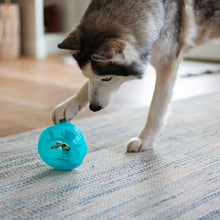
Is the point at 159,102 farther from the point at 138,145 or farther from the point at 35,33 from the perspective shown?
the point at 35,33

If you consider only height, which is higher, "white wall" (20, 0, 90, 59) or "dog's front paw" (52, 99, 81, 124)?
"dog's front paw" (52, 99, 81, 124)

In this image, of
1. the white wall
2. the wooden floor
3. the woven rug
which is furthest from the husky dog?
the white wall

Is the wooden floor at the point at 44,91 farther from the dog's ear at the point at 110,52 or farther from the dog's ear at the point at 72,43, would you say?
the dog's ear at the point at 110,52

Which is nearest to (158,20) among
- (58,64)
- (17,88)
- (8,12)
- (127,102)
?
(127,102)

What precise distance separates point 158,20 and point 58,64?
2.79 m

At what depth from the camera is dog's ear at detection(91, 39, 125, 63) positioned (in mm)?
1231

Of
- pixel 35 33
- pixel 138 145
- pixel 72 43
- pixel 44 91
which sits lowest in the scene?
pixel 35 33

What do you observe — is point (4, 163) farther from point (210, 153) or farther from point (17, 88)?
point (17, 88)

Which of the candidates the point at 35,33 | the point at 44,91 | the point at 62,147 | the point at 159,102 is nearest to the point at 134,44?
the point at 159,102

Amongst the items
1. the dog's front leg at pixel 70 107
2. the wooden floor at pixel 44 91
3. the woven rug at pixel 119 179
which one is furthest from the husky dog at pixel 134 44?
the wooden floor at pixel 44 91

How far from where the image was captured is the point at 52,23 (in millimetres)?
5277

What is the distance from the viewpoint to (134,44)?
139cm

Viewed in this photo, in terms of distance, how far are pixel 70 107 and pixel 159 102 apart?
1.20 feet

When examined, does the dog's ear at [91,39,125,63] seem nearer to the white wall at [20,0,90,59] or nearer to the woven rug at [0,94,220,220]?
the woven rug at [0,94,220,220]
